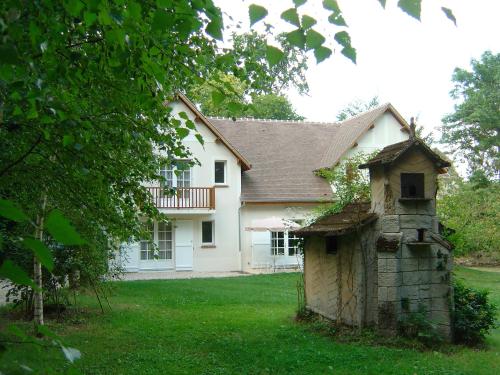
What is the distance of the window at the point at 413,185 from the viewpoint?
30.2 feet

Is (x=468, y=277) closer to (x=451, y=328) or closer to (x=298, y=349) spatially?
(x=451, y=328)

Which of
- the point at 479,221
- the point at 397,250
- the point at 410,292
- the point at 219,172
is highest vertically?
the point at 219,172

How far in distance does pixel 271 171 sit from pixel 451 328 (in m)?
17.0

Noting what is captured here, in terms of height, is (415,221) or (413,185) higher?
(413,185)

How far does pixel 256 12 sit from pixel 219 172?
2205 cm

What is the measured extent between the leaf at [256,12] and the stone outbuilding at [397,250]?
7.16 m

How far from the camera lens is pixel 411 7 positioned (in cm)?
210

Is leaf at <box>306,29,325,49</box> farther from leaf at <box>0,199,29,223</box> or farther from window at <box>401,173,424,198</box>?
window at <box>401,173,424,198</box>

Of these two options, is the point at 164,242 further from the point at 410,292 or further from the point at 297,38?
the point at 297,38

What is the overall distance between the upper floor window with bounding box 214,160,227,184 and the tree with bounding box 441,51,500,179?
65.9 feet

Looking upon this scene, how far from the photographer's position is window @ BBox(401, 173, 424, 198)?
9.22 m

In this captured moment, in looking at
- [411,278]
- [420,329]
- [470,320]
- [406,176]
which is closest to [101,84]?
[406,176]

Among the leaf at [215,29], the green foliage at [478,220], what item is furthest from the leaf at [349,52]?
the green foliage at [478,220]

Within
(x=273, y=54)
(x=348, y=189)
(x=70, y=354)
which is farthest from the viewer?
(x=348, y=189)
